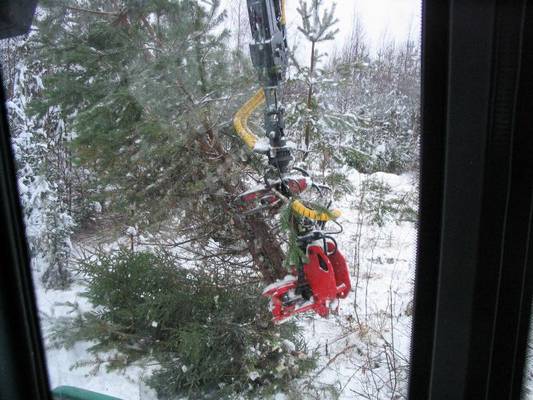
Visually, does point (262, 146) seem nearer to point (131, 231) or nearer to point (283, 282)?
point (283, 282)

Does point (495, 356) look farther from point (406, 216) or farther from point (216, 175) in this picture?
point (216, 175)

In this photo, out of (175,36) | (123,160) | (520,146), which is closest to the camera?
(520,146)

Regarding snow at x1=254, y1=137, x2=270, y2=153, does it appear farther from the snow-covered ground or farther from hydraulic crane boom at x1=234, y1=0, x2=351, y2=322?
the snow-covered ground

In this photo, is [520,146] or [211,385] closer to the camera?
[520,146]

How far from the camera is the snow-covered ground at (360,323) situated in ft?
8.15

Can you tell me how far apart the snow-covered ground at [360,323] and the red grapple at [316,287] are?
0.32 metres

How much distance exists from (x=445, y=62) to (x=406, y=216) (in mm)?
1997

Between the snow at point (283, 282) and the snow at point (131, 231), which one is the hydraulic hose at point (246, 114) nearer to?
the snow at point (283, 282)

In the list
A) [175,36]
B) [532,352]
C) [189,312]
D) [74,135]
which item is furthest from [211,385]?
[175,36]

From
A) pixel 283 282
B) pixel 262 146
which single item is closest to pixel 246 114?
pixel 262 146

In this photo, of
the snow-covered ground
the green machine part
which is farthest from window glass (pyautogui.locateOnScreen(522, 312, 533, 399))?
the green machine part

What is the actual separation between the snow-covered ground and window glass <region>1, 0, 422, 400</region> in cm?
2

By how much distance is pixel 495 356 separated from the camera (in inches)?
43.5

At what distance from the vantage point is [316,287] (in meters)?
2.72
